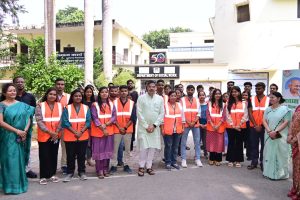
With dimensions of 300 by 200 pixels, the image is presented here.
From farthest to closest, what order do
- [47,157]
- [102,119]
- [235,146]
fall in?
[235,146], [102,119], [47,157]

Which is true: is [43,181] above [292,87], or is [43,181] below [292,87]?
below

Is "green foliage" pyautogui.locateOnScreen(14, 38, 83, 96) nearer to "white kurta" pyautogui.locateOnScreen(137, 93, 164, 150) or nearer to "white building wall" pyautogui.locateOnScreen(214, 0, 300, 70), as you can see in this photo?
"white kurta" pyautogui.locateOnScreen(137, 93, 164, 150)

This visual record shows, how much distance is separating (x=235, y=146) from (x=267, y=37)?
1539 cm

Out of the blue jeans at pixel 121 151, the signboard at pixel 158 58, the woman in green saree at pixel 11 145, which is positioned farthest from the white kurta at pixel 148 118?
the signboard at pixel 158 58

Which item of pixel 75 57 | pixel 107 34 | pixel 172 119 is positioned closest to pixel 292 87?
pixel 172 119

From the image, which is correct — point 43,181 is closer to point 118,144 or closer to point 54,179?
Result: point 54,179

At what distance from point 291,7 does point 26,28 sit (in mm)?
19919

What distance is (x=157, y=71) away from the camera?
22875 millimetres

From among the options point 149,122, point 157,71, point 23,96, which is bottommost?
point 149,122

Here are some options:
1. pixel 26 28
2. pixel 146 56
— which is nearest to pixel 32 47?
pixel 26 28

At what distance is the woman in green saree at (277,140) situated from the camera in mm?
6195

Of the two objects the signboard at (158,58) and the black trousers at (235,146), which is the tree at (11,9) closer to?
the black trousers at (235,146)

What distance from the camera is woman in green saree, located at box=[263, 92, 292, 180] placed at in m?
6.20

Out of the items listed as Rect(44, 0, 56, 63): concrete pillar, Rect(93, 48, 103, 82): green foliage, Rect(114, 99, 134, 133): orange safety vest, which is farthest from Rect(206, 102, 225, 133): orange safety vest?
Rect(93, 48, 103, 82): green foliage
